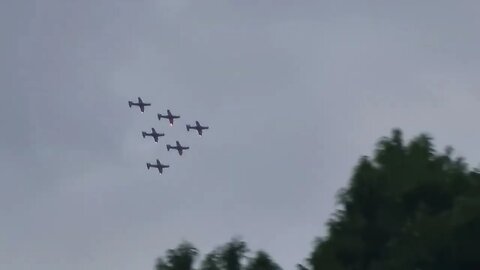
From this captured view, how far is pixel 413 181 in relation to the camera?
3369 cm

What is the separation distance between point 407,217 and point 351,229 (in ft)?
4.21

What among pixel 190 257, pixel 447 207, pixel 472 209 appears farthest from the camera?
pixel 190 257

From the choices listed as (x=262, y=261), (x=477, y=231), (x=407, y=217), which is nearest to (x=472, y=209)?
(x=477, y=231)

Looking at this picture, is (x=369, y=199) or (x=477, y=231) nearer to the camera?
(x=477, y=231)

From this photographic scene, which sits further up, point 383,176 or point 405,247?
point 383,176

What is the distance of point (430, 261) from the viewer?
101 ft

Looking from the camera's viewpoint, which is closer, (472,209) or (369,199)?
(472,209)

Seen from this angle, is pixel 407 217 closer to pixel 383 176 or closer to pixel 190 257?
pixel 383 176

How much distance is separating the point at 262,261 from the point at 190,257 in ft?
7.31

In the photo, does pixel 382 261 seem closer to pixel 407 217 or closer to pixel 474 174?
pixel 407 217

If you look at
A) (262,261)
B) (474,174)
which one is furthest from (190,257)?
(474,174)

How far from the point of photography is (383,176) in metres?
34.3

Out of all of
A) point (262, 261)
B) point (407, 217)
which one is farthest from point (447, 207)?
point (262, 261)

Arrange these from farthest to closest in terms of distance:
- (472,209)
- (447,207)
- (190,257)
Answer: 1. (190,257)
2. (447,207)
3. (472,209)
